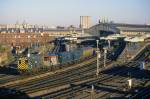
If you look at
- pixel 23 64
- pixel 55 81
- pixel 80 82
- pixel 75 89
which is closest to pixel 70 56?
pixel 23 64

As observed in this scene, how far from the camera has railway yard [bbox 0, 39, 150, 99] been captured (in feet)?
117

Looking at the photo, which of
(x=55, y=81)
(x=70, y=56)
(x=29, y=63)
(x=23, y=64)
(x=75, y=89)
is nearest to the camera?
(x=75, y=89)

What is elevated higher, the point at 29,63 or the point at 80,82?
the point at 29,63

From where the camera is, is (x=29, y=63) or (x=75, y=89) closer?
(x=75, y=89)

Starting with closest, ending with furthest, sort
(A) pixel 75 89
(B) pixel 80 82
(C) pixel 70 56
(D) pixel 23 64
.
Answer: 1. (A) pixel 75 89
2. (B) pixel 80 82
3. (D) pixel 23 64
4. (C) pixel 70 56

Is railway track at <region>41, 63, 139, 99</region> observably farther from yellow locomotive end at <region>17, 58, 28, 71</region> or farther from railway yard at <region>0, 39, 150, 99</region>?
yellow locomotive end at <region>17, 58, 28, 71</region>

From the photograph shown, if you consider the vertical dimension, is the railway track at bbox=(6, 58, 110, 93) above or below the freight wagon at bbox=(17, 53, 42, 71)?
below

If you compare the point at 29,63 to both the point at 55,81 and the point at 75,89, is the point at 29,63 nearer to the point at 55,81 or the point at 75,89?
the point at 55,81

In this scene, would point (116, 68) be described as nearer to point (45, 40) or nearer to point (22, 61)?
point (22, 61)

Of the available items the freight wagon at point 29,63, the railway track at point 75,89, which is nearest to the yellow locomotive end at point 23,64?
the freight wagon at point 29,63

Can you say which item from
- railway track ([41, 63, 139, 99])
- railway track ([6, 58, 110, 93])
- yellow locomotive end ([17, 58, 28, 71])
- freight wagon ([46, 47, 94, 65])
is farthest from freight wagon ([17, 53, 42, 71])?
railway track ([41, 63, 139, 99])

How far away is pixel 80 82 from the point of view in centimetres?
4419

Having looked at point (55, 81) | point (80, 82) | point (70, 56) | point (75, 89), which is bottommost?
point (55, 81)

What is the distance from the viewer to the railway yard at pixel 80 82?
35.8 meters
